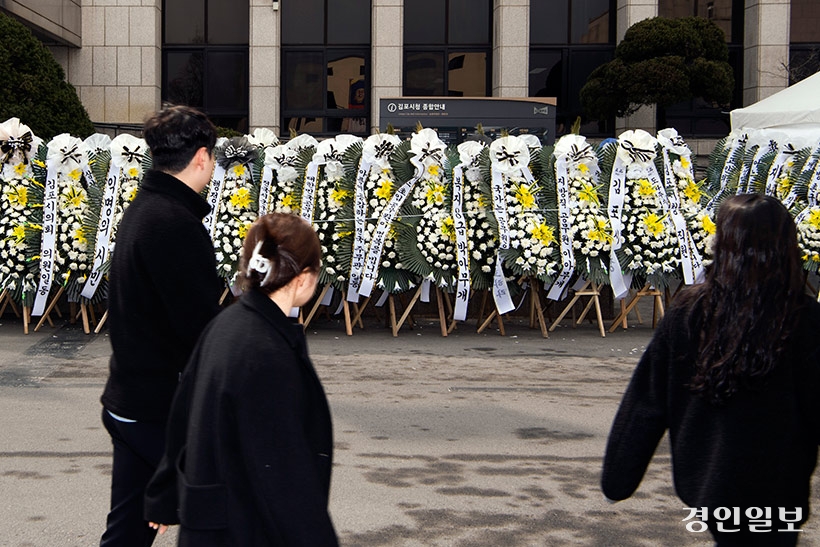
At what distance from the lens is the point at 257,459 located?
247 cm

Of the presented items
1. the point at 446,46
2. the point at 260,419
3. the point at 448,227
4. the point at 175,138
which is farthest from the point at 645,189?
the point at 446,46

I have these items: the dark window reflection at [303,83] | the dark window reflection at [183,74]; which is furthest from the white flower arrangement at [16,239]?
the dark window reflection at [183,74]

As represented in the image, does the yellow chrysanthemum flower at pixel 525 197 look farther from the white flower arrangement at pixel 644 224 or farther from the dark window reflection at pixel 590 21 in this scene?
the dark window reflection at pixel 590 21

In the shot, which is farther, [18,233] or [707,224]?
[707,224]

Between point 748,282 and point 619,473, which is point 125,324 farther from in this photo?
point 748,282

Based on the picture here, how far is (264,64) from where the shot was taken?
80.9 feet

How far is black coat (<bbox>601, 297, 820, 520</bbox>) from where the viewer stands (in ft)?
9.15

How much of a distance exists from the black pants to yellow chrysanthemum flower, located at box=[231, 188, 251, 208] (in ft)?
23.2

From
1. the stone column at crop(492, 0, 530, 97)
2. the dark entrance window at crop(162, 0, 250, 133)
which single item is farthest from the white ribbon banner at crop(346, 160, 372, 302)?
the dark entrance window at crop(162, 0, 250, 133)

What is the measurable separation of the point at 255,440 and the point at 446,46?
2420 centimetres

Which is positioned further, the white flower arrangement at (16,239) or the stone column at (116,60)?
the stone column at (116,60)

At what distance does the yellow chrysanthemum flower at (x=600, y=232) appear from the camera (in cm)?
1031

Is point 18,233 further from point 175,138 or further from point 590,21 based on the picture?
point 590,21

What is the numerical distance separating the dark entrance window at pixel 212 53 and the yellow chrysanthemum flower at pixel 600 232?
1704cm
